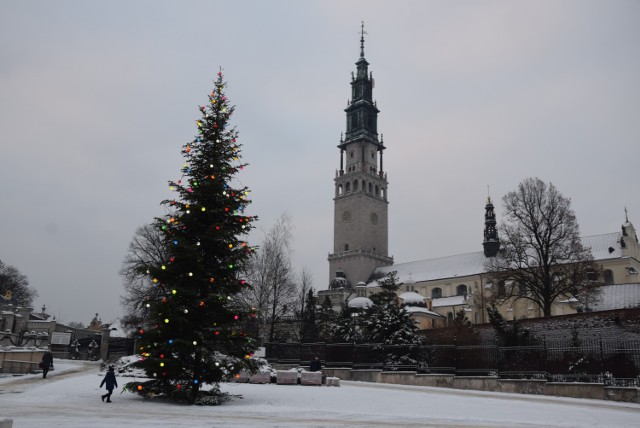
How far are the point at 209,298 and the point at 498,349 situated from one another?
13848mm

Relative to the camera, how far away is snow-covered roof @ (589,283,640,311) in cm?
4025

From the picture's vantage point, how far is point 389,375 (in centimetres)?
2650

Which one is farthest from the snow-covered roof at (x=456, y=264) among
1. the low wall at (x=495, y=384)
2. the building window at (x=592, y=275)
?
the low wall at (x=495, y=384)

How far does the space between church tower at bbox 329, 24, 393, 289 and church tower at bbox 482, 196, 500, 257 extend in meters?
18.3

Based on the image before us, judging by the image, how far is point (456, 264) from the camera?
7906 cm

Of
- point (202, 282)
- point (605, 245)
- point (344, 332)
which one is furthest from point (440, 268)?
point (202, 282)

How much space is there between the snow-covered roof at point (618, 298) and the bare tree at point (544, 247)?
2053mm

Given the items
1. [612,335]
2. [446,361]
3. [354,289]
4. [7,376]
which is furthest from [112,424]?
[354,289]

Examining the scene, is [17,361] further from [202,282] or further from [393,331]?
[393,331]

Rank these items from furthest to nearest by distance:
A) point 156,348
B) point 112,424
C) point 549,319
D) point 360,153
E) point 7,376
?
1. point 360,153
2. point 549,319
3. point 7,376
4. point 156,348
5. point 112,424

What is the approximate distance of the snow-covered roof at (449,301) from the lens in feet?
231

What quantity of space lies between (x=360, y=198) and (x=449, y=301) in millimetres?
24741

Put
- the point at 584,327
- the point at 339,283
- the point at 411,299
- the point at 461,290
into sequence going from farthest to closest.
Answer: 1. the point at 339,283
2. the point at 461,290
3. the point at 411,299
4. the point at 584,327

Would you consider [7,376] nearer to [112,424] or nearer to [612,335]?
[112,424]
